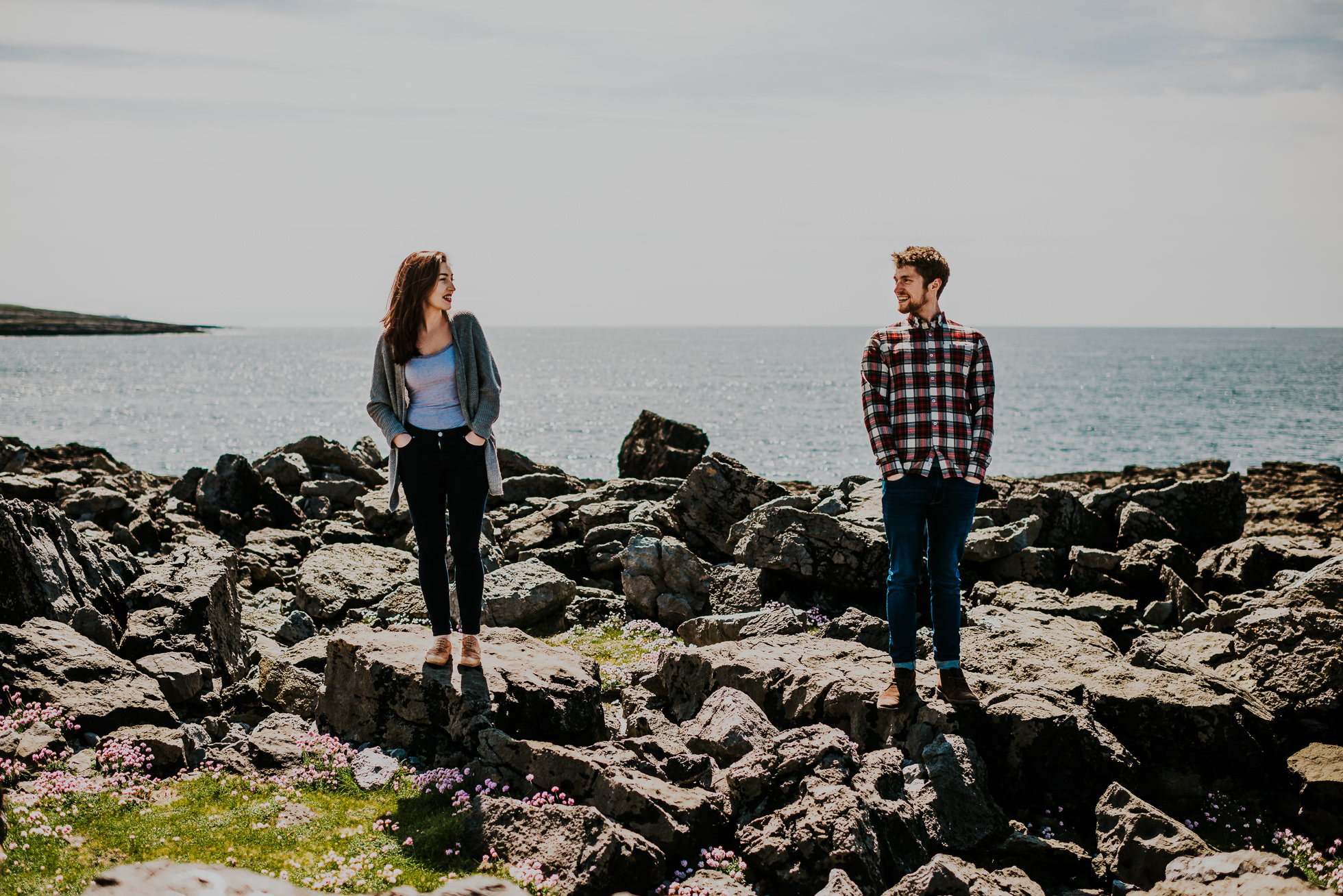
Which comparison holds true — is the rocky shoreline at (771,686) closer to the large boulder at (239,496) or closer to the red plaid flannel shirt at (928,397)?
the red plaid flannel shirt at (928,397)

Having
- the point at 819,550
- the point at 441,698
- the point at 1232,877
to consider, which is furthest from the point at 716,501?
the point at 1232,877

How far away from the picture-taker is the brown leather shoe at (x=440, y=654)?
832cm

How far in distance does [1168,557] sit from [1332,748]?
24.2 feet

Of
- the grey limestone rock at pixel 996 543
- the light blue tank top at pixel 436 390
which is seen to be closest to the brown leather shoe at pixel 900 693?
the light blue tank top at pixel 436 390

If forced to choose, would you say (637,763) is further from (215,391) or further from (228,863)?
(215,391)

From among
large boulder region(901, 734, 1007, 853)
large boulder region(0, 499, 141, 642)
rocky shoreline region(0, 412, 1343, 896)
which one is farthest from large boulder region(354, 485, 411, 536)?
large boulder region(901, 734, 1007, 853)

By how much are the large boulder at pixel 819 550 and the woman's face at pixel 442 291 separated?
5.95 metres

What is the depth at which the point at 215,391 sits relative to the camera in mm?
102625

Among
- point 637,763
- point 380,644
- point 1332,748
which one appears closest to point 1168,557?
point 1332,748

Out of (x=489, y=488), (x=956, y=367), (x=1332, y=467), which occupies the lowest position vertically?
(x=1332, y=467)

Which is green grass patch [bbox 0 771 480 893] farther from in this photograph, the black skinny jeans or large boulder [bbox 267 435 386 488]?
large boulder [bbox 267 435 386 488]

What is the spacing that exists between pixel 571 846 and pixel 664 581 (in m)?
7.74

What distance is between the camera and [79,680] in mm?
9008

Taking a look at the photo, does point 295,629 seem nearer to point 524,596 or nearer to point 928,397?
point 524,596
